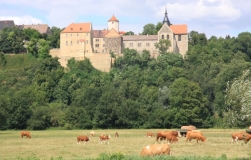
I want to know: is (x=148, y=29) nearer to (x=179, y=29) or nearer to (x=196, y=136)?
(x=179, y=29)

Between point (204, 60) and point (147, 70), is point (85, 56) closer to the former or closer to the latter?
point (147, 70)

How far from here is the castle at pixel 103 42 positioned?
11819 centimetres

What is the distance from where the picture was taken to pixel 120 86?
321 feet

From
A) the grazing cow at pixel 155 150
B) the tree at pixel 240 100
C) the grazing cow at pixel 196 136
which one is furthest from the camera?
the grazing cow at pixel 196 136

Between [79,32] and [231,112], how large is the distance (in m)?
86.1

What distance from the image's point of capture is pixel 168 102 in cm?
8888

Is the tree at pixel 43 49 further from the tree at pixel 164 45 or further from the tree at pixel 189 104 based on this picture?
the tree at pixel 189 104

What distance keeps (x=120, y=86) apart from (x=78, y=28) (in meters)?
29.4

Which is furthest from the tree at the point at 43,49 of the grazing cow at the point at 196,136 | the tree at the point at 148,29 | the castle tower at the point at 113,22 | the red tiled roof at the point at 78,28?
the grazing cow at the point at 196,136

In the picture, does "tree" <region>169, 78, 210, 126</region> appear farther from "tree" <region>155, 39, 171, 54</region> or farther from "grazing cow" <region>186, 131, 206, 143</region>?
"grazing cow" <region>186, 131, 206, 143</region>

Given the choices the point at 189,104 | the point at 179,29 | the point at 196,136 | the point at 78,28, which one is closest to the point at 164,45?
the point at 179,29

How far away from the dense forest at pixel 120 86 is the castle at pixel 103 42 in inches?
116

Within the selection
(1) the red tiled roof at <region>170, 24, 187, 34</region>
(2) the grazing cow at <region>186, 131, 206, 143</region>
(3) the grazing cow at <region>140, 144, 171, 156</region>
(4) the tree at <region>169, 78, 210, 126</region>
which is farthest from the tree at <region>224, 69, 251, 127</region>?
(1) the red tiled roof at <region>170, 24, 187, 34</region>

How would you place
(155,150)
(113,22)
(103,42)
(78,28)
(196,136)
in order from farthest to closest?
(113,22), (78,28), (103,42), (196,136), (155,150)
